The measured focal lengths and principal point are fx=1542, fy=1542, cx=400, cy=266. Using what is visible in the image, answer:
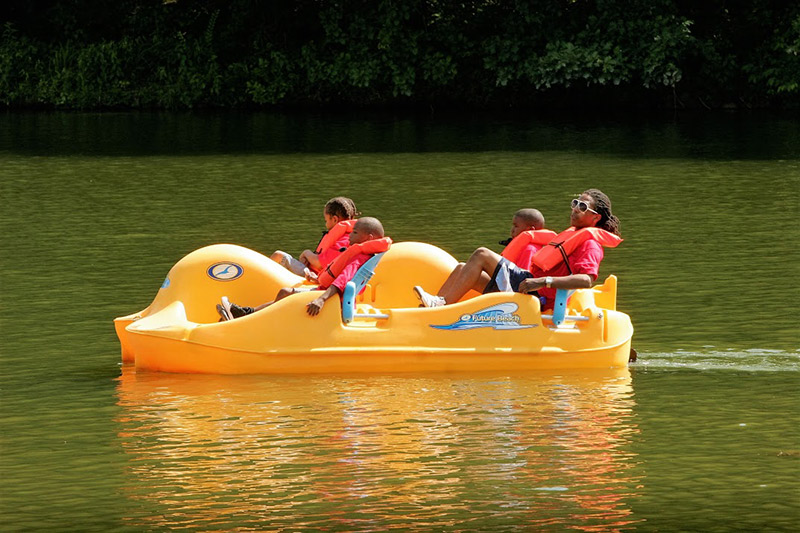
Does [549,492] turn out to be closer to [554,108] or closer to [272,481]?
[272,481]

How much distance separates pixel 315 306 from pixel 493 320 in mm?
1026

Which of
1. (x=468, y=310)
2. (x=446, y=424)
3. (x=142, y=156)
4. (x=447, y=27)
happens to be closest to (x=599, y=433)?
(x=446, y=424)

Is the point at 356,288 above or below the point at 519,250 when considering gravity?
below

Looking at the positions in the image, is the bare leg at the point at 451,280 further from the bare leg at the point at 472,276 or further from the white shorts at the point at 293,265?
the white shorts at the point at 293,265

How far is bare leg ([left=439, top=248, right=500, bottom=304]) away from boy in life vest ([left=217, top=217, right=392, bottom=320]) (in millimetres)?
455

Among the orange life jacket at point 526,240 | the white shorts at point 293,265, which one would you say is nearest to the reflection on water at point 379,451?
the orange life jacket at point 526,240

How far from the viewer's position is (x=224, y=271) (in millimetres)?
9461

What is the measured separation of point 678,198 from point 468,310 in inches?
334

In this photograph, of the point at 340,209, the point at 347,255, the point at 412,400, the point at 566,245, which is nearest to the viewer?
the point at 412,400

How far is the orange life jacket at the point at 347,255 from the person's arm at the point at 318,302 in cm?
24

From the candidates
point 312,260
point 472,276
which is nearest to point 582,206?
point 472,276

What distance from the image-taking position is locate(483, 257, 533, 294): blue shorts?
357 inches

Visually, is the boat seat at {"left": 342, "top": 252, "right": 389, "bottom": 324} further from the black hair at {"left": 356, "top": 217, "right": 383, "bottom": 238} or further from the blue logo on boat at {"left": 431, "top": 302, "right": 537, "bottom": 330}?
the blue logo on boat at {"left": 431, "top": 302, "right": 537, "bottom": 330}

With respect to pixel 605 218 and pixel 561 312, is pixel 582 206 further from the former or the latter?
pixel 561 312
